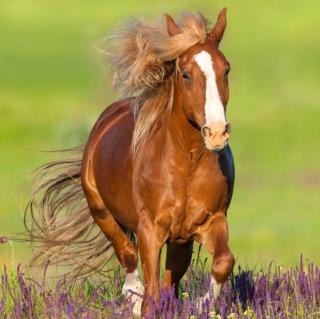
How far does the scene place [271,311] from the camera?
6996 millimetres

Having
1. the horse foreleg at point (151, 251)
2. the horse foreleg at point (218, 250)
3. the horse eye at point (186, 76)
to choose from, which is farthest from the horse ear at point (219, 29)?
the horse foreleg at point (151, 251)

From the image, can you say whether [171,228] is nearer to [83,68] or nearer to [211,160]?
[211,160]

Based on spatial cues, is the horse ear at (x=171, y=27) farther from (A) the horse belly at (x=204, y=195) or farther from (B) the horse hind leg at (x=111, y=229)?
(B) the horse hind leg at (x=111, y=229)

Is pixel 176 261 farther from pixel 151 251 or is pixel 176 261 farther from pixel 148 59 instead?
pixel 148 59

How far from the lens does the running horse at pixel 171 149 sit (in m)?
7.09

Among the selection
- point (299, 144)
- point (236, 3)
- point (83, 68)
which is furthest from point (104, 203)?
point (236, 3)

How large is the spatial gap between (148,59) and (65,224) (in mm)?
2269

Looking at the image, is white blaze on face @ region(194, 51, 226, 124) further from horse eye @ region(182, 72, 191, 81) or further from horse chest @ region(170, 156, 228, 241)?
horse chest @ region(170, 156, 228, 241)

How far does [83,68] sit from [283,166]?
684 inches

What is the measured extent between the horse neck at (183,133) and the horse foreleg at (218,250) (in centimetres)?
41

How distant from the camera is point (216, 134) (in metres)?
6.78

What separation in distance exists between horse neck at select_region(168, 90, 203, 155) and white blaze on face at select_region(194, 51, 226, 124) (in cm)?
53

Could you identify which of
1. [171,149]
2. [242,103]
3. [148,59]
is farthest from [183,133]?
[242,103]

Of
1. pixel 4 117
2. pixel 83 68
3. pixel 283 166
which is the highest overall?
pixel 83 68
